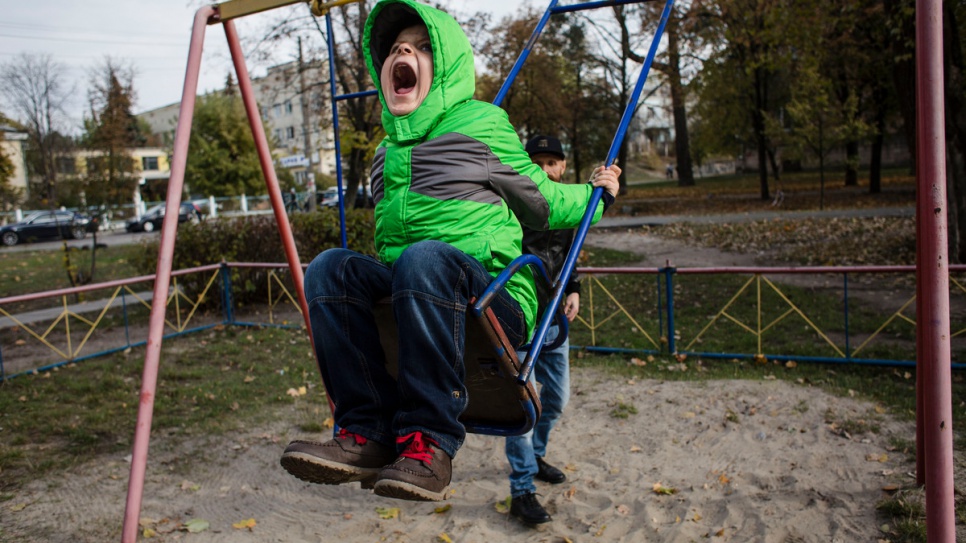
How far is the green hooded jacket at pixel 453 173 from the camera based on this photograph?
2395mm

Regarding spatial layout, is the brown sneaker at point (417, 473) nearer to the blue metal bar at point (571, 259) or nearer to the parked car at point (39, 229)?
the blue metal bar at point (571, 259)

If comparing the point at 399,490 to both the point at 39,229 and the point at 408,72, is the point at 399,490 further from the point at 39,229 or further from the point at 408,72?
the point at 39,229

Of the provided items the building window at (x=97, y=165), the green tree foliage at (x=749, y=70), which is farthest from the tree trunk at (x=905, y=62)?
the building window at (x=97, y=165)

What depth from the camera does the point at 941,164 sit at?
7.89 ft

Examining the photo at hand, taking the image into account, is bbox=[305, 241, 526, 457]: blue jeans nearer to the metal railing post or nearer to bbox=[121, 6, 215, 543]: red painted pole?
bbox=[121, 6, 215, 543]: red painted pole

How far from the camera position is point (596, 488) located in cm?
416

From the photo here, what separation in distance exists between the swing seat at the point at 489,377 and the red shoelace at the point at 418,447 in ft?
0.84

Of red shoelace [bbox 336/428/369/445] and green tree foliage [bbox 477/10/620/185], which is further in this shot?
green tree foliage [bbox 477/10/620/185]

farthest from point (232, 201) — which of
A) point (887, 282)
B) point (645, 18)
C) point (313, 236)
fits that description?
point (887, 282)

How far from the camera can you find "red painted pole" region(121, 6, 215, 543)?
9.27 ft

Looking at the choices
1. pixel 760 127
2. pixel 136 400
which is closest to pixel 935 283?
pixel 136 400

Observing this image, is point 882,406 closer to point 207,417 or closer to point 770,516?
point 770,516

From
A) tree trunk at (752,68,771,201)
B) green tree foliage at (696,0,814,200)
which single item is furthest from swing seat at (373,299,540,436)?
tree trunk at (752,68,771,201)

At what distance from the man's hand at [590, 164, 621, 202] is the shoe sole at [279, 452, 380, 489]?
1320mm
